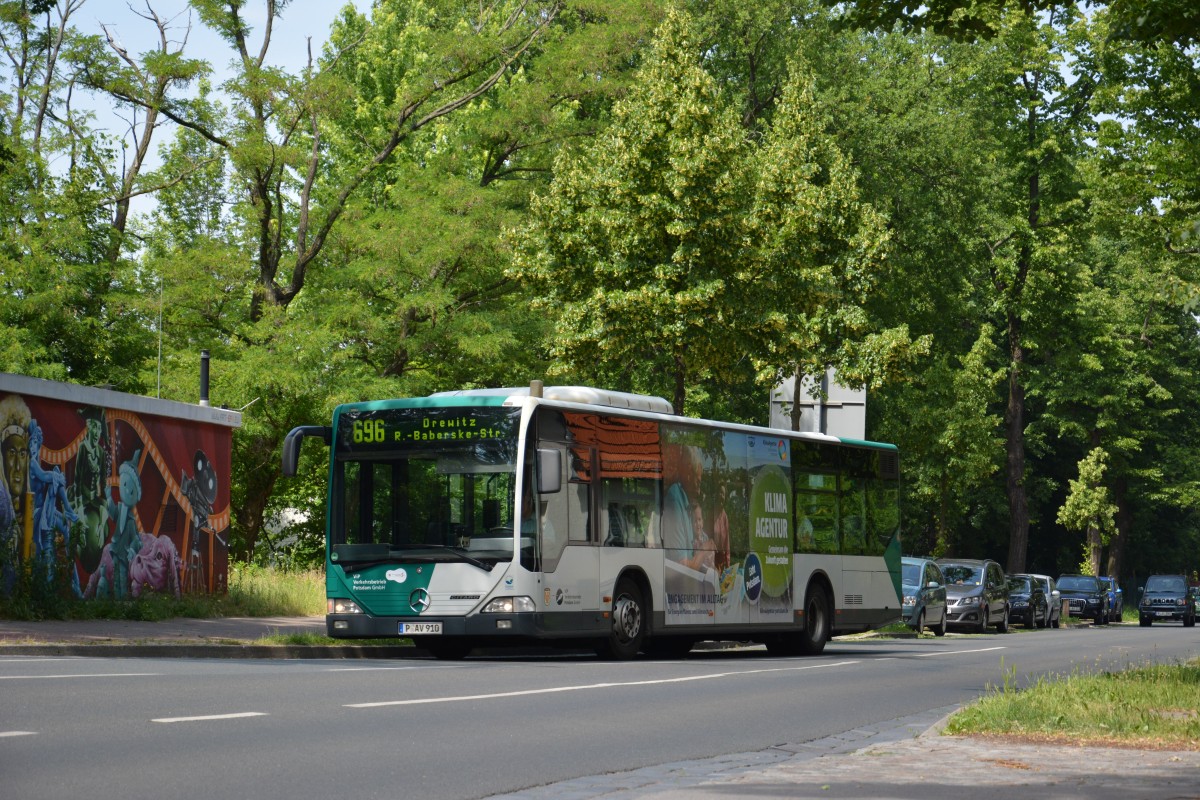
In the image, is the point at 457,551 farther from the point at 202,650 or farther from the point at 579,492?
the point at 202,650

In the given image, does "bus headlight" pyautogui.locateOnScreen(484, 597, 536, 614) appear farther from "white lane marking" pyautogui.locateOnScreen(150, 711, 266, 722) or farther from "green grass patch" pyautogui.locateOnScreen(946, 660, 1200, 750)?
"white lane marking" pyautogui.locateOnScreen(150, 711, 266, 722)

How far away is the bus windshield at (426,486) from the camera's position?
18156 millimetres

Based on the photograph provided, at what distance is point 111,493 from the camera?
23.2 m

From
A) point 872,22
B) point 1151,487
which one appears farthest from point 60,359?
point 1151,487

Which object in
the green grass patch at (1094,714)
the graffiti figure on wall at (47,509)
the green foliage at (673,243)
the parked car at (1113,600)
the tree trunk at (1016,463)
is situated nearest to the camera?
the green grass patch at (1094,714)

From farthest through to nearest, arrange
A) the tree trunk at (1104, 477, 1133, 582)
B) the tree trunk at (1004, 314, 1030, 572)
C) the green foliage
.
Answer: the tree trunk at (1104, 477, 1133, 582) < the tree trunk at (1004, 314, 1030, 572) < the green foliage

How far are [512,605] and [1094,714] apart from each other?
313 inches

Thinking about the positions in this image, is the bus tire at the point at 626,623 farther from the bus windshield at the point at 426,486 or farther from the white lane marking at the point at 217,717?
the white lane marking at the point at 217,717

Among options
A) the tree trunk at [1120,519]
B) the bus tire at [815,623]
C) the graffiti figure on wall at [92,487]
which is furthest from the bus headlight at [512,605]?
the tree trunk at [1120,519]

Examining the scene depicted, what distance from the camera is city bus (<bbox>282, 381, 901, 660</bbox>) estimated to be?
18.1 metres

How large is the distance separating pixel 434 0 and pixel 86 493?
31.2 metres

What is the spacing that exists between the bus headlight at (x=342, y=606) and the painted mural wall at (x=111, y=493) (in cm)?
447

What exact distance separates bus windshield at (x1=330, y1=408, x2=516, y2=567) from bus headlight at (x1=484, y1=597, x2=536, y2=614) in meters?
0.44

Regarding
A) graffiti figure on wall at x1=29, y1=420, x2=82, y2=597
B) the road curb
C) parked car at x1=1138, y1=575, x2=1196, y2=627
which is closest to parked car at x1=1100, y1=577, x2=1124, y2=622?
parked car at x1=1138, y1=575, x2=1196, y2=627
